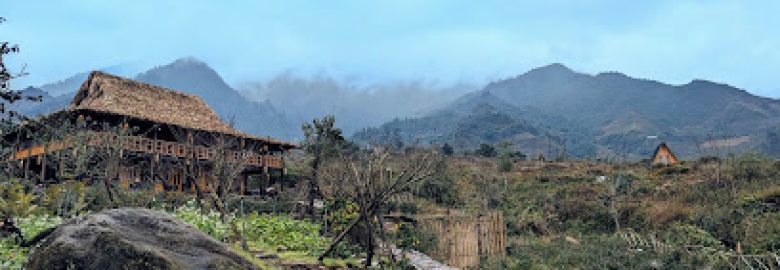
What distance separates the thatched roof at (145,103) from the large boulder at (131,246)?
1865 cm

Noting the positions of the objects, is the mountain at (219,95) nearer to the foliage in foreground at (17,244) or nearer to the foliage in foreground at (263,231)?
the foliage in foreground at (263,231)

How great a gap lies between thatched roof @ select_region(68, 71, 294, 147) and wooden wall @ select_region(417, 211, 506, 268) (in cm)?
1310

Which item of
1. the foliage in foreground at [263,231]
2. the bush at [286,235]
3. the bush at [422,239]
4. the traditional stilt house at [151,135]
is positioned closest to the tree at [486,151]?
the traditional stilt house at [151,135]

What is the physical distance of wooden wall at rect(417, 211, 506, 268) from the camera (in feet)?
45.4

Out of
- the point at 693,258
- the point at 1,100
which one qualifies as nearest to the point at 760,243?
the point at 693,258

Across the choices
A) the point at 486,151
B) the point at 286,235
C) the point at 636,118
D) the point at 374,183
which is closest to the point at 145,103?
the point at 286,235

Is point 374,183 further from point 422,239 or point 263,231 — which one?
point 422,239

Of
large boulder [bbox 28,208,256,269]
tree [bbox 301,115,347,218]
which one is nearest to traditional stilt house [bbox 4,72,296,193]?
tree [bbox 301,115,347,218]

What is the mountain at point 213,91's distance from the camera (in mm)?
162950

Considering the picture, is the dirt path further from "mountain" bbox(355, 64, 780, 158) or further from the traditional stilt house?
"mountain" bbox(355, 64, 780, 158)

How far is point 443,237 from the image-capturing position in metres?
13.8

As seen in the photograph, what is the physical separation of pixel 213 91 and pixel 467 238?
17202 cm

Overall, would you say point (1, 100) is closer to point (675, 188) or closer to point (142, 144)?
point (142, 144)

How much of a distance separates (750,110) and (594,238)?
126158mm
